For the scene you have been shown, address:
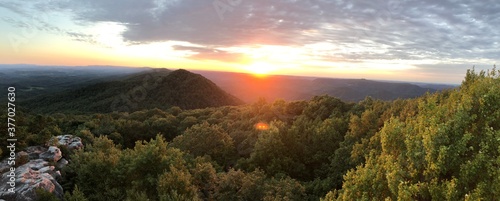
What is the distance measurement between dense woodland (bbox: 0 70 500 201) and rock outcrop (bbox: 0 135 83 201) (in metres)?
1.68

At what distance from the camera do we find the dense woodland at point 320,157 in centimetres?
1423

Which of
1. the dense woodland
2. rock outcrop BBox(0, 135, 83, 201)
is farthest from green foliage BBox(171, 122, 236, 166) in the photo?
rock outcrop BBox(0, 135, 83, 201)

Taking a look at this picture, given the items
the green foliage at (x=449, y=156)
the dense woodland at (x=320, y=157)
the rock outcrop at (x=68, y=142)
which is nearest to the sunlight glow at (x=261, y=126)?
the dense woodland at (x=320, y=157)

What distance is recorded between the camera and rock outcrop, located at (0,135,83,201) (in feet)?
84.6

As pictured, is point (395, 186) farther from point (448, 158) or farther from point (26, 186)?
point (26, 186)

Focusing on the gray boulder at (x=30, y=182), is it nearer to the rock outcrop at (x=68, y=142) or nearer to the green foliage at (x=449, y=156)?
the rock outcrop at (x=68, y=142)

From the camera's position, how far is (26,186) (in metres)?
26.3

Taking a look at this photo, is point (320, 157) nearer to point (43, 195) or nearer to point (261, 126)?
point (261, 126)

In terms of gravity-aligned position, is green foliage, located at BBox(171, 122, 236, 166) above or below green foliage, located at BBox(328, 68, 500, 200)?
below

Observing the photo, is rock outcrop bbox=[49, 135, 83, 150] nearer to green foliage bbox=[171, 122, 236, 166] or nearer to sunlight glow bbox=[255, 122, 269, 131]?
green foliage bbox=[171, 122, 236, 166]

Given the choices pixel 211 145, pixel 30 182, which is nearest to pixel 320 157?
pixel 211 145

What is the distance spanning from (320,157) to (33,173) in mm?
36422

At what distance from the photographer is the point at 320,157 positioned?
1809 inches

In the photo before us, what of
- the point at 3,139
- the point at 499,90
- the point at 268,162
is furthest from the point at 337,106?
the point at 3,139
